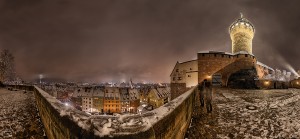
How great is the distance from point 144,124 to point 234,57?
30010 mm

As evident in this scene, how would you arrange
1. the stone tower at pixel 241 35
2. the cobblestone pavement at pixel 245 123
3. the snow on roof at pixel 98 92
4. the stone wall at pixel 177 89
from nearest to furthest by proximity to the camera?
the cobblestone pavement at pixel 245 123
the stone wall at pixel 177 89
the stone tower at pixel 241 35
the snow on roof at pixel 98 92

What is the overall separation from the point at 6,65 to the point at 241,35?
57618 millimetres

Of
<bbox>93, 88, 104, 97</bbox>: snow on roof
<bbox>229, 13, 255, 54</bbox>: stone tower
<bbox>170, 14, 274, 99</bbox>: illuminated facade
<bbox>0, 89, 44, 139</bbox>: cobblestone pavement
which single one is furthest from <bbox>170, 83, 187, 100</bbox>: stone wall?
<bbox>93, 88, 104, 97</bbox>: snow on roof

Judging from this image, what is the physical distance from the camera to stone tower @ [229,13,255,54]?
40.8 meters

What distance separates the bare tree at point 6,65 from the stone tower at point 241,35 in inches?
2192

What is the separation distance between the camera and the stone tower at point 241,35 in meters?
40.8

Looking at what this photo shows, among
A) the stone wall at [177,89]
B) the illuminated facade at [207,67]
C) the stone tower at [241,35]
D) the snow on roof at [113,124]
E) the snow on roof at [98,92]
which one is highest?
the stone tower at [241,35]

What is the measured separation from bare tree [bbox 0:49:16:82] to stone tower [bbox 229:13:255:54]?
5567cm

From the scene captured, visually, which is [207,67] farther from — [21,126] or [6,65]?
[6,65]

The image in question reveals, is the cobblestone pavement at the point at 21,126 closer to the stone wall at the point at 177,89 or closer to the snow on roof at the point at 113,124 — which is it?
the snow on roof at the point at 113,124

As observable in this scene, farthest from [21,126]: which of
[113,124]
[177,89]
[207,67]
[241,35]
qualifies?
[241,35]

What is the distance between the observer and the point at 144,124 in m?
2.96

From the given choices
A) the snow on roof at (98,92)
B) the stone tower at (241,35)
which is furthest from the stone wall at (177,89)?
the snow on roof at (98,92)

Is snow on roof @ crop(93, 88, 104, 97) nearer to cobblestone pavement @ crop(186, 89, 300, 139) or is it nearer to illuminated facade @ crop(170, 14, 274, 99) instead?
illuminated facade @ crop(170, 14, 274, 99)
